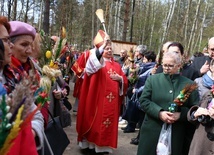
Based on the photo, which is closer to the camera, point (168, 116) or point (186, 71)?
point (168, 116)

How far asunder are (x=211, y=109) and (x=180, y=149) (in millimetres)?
800

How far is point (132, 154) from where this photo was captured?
5.14 m

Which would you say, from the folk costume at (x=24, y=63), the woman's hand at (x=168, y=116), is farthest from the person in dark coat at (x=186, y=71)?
the folk costume at (x=24, y=63)

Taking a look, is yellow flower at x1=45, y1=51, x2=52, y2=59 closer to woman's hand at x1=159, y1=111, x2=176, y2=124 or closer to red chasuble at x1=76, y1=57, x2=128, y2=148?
woman's hand at x1=159, y1=111, x2=176, y2=124

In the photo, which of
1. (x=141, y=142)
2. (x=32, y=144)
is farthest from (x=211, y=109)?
(x=32, y=144)

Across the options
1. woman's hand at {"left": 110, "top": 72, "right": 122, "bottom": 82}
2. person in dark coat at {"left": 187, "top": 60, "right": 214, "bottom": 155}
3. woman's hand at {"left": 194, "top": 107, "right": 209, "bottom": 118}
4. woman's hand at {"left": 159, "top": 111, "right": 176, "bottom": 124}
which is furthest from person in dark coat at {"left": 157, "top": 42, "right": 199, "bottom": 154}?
woman's hand at {"left": 110, "top": 72, "right": 122, "bottom": 82}

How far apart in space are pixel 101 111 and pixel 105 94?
0.93 feet

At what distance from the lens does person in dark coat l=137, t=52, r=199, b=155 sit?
3.10m

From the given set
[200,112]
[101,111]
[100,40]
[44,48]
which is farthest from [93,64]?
[200,112]

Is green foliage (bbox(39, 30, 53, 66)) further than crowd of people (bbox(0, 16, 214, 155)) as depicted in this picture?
Yes

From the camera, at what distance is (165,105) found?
10.3 ft

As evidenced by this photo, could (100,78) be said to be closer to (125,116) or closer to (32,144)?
(125,116)

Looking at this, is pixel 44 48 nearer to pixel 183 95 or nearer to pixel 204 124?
pixel 183 95

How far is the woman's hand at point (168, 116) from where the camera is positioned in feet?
9.91
